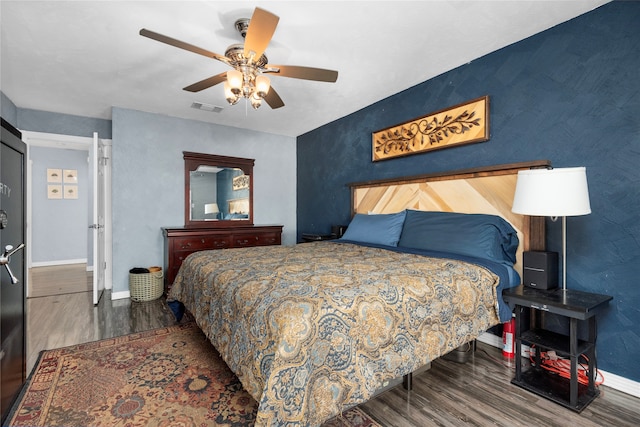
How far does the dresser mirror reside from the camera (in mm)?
4566

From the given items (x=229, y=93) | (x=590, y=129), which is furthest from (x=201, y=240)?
(x=590, y=129)

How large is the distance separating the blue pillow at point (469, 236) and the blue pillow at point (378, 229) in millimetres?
266

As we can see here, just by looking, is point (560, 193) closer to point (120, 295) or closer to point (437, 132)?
point (437, 132)

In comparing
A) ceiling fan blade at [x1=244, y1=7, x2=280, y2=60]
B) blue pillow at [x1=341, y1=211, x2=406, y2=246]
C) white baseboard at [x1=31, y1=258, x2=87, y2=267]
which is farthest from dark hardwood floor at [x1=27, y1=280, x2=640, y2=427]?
white baseboard at [x1=31, y1=258, x2=87, y2=267]

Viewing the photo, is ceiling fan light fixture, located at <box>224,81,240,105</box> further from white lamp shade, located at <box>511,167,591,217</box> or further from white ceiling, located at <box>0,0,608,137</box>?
white lamp shade, located at <box>511,167,591,217</box>

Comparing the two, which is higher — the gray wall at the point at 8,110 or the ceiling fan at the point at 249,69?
the gray wall at the point at 8,110

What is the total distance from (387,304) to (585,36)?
94.5 inches

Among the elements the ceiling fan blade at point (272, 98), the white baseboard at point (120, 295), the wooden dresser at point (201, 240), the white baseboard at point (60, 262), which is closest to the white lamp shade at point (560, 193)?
the ceiling fan blade at point (272, 98)

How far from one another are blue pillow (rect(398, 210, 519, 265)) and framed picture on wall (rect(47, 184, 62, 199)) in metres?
7.22

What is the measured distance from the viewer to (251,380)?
1.37 m

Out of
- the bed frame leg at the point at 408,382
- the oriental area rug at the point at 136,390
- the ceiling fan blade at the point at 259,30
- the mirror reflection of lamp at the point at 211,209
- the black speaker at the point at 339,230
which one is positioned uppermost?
the ceiling fan blade at the point at 259,30

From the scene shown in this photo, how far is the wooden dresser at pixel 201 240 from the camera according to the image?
13.1 feet

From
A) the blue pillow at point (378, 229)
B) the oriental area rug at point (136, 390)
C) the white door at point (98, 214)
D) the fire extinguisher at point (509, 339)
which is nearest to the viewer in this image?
the oriental area rug at point (136, 390)

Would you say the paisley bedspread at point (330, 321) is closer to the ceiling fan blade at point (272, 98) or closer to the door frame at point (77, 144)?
the ceiling fan blade at point (272, 98)
